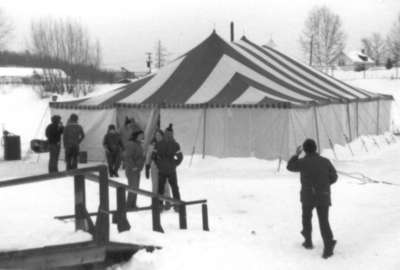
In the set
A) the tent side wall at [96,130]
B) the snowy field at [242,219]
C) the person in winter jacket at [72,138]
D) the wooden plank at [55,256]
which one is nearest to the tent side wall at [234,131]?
the snowy field at [242,219]

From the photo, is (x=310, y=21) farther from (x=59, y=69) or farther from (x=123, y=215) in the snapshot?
(x=123, y=215)

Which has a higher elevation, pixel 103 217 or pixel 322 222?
pixel 103 217

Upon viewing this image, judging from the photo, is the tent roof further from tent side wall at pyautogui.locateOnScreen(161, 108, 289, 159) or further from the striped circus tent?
tent side wall at pyautogui.locateOnScreen(161, 108, 289, 159)

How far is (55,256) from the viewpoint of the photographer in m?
5.90

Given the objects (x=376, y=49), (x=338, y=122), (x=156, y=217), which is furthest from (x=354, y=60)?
(x=156, y=217)

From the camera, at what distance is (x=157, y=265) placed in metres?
6.24

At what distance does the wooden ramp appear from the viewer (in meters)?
5.79

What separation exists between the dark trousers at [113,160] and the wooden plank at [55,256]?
26.5 feet

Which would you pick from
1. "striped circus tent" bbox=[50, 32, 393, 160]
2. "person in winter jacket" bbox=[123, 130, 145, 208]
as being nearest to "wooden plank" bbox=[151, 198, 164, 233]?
"person in winter jacket" bbox=[123, 130, 145, 208]

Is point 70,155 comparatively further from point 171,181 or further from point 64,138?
point 171,181

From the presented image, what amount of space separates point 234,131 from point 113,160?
340cm

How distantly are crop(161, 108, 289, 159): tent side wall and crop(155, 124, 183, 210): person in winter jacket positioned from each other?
20.0ft

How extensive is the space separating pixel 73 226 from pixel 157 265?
5.24ft

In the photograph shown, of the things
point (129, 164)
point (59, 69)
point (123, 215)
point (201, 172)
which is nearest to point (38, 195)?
point (129, 164)
